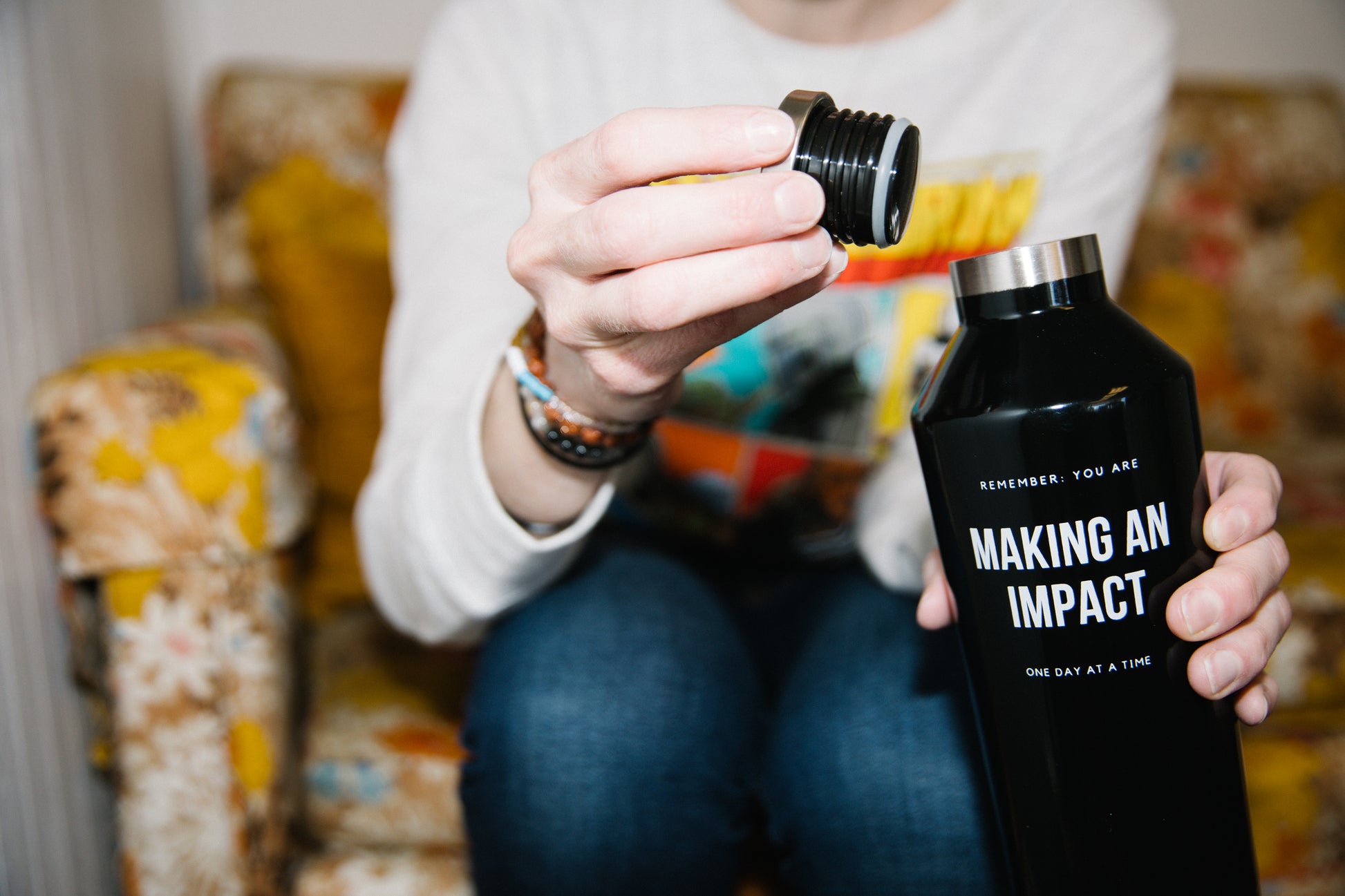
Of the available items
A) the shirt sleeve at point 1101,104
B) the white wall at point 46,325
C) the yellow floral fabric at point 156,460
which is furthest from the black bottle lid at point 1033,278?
the white wall at point 46,325

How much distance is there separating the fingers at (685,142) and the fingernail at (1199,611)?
8.9 inches

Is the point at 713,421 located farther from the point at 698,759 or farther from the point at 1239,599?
the point at 1239,599

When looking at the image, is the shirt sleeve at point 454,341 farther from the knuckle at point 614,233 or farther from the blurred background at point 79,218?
the blurred background at point 79,218

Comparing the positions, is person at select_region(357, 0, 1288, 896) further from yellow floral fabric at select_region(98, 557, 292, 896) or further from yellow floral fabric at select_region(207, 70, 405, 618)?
yellow floral fabric at select_region(207, 70, 405, 618)

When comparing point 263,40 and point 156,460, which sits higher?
point 263,40

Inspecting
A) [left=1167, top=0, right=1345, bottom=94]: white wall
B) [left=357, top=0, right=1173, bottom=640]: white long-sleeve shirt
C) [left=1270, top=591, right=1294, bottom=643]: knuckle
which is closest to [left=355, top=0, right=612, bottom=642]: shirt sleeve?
[left=357, top=0, right=1173, bottom=640]: white long-sleeve shirt

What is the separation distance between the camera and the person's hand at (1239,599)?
35cm

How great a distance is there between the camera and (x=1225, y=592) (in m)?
0.35

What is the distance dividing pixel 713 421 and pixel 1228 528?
1.41 feet

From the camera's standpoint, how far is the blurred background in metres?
0.71

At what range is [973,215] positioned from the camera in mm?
659

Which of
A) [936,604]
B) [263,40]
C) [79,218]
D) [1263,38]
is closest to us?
[936,604]

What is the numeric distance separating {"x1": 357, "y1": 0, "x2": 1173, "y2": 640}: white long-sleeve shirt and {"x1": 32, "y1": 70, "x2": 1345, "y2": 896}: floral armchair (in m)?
0.17

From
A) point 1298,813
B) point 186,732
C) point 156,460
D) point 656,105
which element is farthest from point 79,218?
point 1298,813
